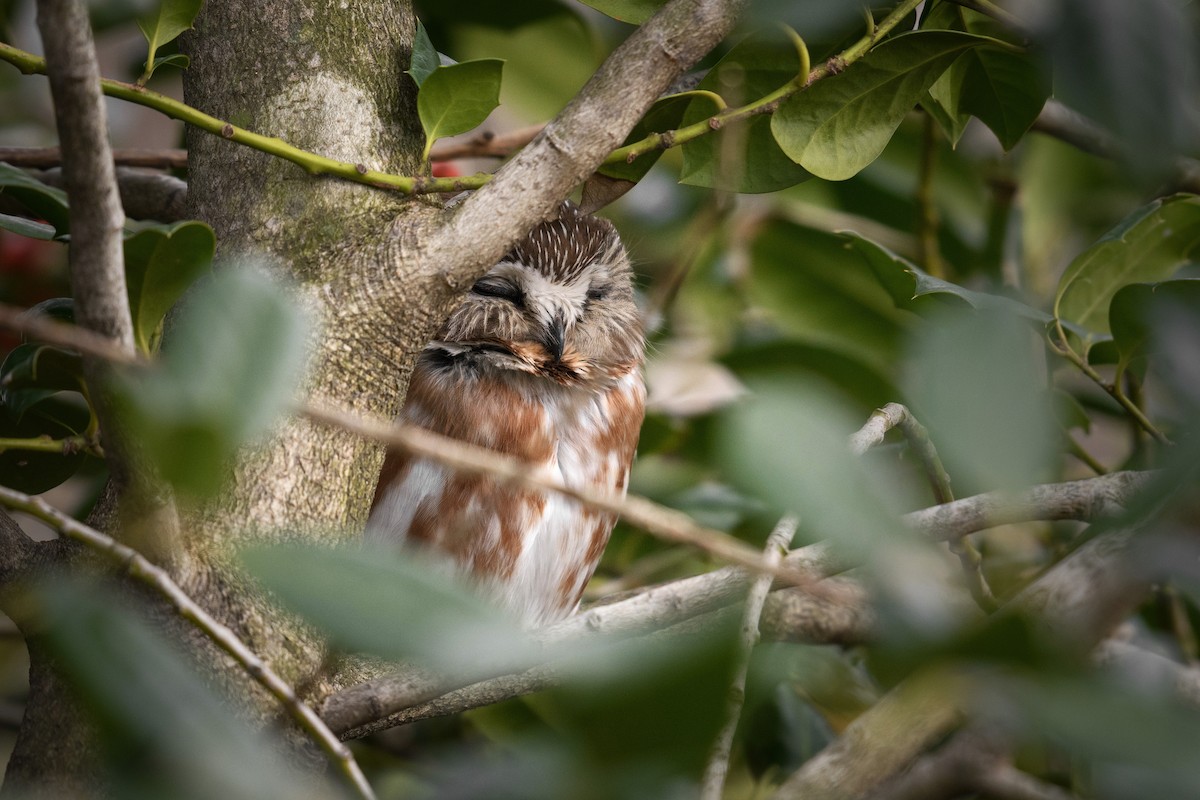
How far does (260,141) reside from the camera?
952 millimetres

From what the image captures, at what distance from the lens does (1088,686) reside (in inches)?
14.6

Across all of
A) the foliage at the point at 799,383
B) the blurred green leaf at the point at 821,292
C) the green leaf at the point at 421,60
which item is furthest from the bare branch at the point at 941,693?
the blurred green leaf at the point at 821,292

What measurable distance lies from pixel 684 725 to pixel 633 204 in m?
2.09

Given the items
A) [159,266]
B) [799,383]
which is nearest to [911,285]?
[799,383]

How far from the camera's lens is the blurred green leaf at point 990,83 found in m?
1.06

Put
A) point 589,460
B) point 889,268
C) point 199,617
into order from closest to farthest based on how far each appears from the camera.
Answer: point 199,617 → point 889,268 → point 589,460

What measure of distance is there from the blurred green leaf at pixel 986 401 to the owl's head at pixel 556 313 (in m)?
1.27

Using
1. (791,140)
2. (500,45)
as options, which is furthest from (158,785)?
(500,45)

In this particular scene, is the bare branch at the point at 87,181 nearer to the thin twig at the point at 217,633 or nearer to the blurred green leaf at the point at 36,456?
the thin twig at the point at 217,633

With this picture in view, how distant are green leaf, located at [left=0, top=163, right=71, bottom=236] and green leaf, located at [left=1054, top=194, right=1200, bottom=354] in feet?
3.70

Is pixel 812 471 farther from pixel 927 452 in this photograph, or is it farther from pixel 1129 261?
pixel 1129 261

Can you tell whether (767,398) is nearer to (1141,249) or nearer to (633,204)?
(1141,249)

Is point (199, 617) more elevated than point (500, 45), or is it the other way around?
point (500, 45)

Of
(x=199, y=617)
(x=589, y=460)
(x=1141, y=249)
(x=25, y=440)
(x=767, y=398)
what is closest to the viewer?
(x=767, y=398)
